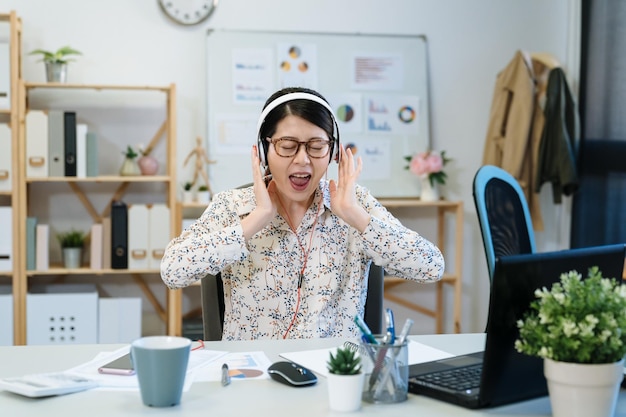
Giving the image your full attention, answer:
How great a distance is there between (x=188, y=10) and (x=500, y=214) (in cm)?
234

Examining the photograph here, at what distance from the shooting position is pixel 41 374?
140cm

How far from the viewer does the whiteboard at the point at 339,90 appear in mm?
4078

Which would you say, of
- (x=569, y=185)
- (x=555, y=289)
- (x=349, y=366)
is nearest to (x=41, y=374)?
(x=349, y=366)

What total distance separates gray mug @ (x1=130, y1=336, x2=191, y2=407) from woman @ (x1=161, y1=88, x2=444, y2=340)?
64 centimetres

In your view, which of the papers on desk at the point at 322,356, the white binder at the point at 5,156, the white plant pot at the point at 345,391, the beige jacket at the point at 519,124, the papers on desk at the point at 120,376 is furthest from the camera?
the beige jacket at the point at 519,124

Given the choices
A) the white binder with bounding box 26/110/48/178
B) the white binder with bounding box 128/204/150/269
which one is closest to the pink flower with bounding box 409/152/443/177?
the white binder with bounding box 128/204/150/269

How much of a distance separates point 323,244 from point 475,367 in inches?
26.9

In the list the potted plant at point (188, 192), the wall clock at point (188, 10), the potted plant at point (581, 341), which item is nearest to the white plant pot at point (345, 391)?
the potted plant at point (581, 341)

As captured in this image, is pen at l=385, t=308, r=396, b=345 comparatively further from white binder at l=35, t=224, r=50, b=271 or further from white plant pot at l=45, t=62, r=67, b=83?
white plant pot at l=45, t=62, r=67, b=83

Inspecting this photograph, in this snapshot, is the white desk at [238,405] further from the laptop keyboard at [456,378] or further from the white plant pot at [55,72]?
the white plant pot at [55,72]

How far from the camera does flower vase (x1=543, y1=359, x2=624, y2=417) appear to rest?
44.6 inches

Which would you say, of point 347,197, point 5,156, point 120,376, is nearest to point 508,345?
point 120,376

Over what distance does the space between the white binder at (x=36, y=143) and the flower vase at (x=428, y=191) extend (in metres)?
1.80

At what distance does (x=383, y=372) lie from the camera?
1.27m
